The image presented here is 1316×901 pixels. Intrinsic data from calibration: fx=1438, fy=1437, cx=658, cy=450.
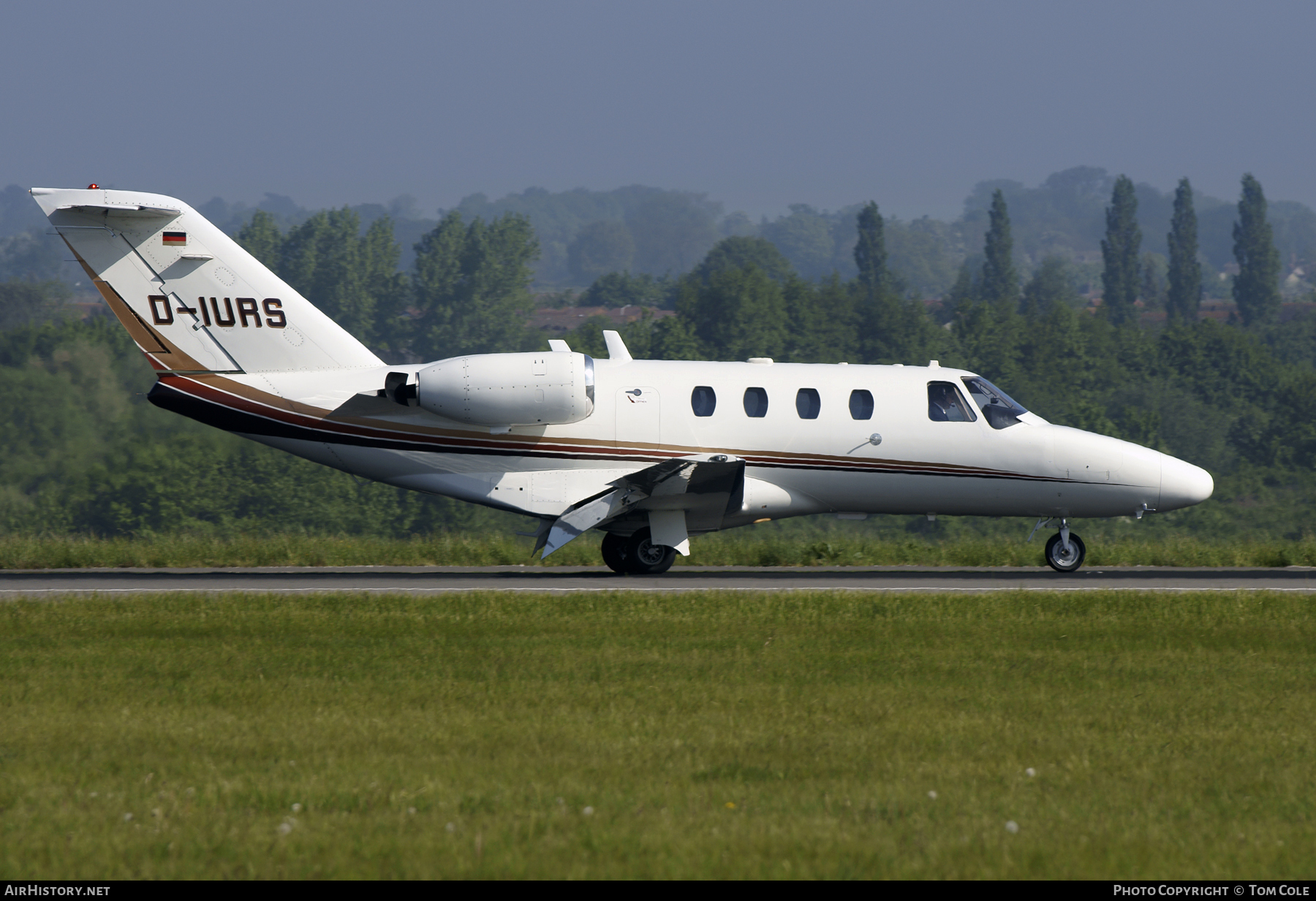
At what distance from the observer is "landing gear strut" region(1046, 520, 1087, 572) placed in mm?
21984

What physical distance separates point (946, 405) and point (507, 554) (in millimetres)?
7855

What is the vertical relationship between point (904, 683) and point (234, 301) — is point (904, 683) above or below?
below

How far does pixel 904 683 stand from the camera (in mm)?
11906

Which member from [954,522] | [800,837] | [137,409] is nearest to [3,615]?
[800,837]

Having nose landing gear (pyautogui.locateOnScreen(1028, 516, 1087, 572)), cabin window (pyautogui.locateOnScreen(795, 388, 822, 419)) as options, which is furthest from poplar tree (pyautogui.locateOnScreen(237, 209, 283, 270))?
nose landing gear (pyautogui.locateOnScreen(1028, 516, 1087, 572))

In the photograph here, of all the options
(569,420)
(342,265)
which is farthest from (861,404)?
(342,265)

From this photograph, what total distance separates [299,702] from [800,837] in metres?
4.93

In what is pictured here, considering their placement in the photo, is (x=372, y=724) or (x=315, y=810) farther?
(x=372, y=724)

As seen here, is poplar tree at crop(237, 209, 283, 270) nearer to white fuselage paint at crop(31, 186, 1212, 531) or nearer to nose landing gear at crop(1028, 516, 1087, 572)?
white fuselage paint at crop(31, 186, 1212, 531)

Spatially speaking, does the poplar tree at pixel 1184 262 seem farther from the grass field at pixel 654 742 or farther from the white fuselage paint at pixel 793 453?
the grass field at pixel 654 742

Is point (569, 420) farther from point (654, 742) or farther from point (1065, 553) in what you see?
point (654, 742)

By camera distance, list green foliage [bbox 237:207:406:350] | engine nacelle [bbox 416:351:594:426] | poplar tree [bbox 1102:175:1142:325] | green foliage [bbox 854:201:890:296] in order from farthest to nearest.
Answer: poplar tree [bbox 1102:175:1142:325] < green foliage [bbox 854:201:890:296] < green foliage [bbox 237:207:406:350] < engine nacelle [bbox 416:351:594:426]

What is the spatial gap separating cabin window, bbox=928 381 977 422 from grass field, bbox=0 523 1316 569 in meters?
3.49

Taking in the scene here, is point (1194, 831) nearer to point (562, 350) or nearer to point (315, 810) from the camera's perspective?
point (315, 810)
